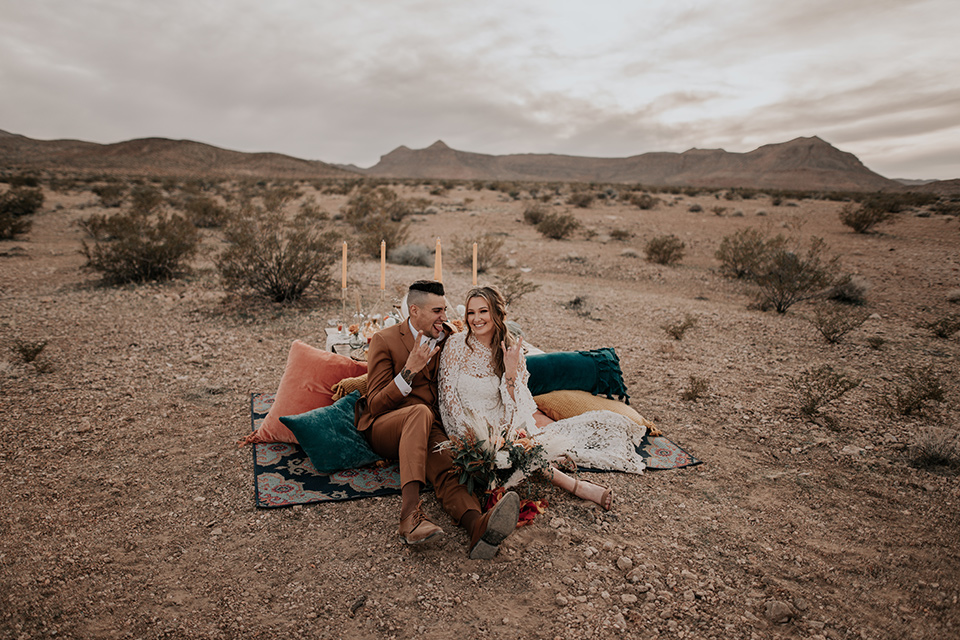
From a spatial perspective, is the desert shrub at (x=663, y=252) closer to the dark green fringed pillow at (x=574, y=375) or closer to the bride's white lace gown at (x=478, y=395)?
the dark green fringed pillow at (x=574, y=375)

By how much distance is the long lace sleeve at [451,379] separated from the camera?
356cm

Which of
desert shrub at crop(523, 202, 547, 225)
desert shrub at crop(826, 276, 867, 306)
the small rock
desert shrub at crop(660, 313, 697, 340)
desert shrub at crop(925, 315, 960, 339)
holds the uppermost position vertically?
desert shrub at crop(523, 202, 547, 225)

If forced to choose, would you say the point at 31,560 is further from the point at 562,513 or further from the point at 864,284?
the point at 864,284

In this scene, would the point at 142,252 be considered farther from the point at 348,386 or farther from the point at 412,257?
the point at 348,386

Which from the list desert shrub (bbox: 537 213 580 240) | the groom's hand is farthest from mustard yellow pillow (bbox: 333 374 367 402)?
desert shrub (bbox: 537 213 580 240)

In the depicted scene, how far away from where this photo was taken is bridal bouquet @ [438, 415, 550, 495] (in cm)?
318

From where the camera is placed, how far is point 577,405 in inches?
181

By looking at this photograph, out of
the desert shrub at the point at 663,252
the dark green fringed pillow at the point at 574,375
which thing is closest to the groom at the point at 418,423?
the dark green fringed pillow at the point at 574,375

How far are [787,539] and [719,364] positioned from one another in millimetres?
3536

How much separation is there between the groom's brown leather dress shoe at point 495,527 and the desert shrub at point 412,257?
9815 mm

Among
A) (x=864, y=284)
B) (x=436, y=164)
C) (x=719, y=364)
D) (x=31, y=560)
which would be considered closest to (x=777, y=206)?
(x=864, y=284)

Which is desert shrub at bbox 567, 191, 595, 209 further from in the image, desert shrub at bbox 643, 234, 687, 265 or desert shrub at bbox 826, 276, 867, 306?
desert shrub at bbox 826, 276, 867, 306

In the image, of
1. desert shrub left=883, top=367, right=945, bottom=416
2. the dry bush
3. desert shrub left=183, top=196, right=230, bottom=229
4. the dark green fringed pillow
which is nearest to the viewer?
desert shrub left=883, top=367, right=945, bottom=416

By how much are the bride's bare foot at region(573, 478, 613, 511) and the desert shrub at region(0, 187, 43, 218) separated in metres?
20.0
